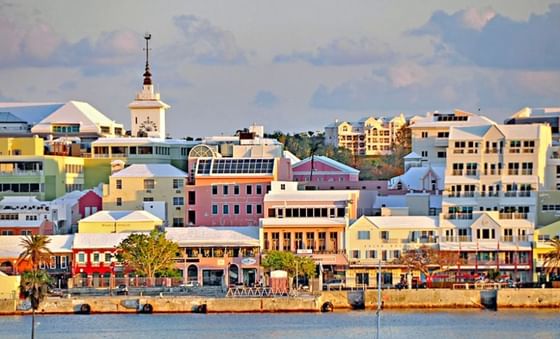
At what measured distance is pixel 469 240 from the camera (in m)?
103

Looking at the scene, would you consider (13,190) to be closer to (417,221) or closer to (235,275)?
(235,275)

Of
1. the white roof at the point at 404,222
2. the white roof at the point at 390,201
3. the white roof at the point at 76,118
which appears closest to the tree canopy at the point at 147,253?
the white roof at the point at 404,222

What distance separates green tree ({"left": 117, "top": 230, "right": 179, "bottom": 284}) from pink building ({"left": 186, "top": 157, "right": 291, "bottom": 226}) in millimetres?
9392

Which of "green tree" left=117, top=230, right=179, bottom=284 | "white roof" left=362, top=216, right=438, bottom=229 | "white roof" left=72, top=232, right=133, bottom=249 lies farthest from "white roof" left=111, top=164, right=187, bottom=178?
"white roof" left=362, top=216, right=438, bottom=229

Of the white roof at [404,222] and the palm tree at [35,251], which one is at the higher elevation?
the white roof at [404,222]

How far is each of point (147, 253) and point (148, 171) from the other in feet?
49.7

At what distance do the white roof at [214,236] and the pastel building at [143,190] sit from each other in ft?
20.7

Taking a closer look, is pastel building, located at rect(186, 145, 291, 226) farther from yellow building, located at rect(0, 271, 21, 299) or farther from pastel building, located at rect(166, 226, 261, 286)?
yellow building, located at rect(0, 271, 21, 299)

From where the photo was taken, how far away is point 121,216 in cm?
10769

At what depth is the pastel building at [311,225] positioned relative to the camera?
10281cm

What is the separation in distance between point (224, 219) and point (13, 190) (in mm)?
14894

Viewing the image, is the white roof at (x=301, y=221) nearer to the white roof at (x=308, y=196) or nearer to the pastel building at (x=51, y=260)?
the white roof at (x=308, y=196)

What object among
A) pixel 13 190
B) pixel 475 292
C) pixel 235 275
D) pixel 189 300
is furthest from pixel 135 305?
pixel 13 190

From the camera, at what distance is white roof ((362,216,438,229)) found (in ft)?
338
